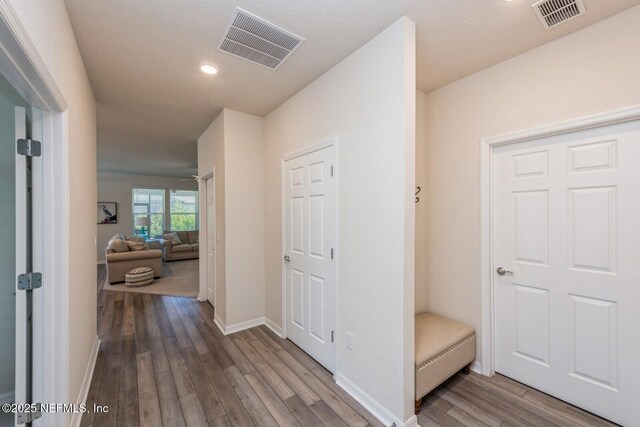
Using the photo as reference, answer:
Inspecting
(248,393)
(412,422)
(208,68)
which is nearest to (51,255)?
(248,393)

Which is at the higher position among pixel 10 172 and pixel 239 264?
pixel 10 172

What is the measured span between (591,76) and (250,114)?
304cm

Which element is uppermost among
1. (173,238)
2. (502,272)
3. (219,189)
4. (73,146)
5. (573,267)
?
(73,146)

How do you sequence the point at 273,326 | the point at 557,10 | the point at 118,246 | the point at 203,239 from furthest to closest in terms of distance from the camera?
the point at 118,246
the point at 203,239
the point at 273,326
the point at 557,10

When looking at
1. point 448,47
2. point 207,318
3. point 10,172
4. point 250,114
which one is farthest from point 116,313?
point 448,47

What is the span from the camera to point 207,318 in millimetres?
3539

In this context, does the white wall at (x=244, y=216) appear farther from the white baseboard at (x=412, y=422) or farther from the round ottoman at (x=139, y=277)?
the round ottoman at (x=139, y=277)

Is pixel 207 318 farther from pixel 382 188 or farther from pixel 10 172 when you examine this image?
pixel 382 188

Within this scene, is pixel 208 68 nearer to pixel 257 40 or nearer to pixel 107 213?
pixel 257 40

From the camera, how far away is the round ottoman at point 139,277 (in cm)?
508

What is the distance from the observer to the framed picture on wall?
7.78m

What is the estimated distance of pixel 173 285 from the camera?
517 centimetres

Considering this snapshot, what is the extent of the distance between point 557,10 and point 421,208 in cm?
160

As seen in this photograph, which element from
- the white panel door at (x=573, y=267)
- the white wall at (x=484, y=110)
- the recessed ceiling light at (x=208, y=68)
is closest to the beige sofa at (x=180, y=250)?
the recessed ceiling light at (x=208, y=68)
